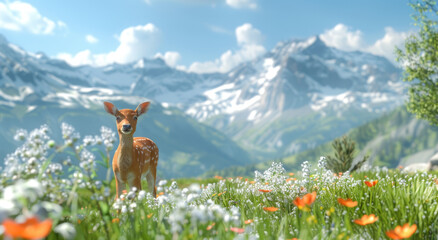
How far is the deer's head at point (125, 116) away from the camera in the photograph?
8172mm

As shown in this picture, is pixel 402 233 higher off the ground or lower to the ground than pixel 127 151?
lower

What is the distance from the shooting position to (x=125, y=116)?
8469 mm

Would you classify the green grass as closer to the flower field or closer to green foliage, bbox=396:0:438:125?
the flower field

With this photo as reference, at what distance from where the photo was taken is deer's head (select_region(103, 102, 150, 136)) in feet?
26.8

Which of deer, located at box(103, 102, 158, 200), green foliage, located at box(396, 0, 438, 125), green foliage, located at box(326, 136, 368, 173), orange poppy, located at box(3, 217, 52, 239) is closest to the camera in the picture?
orange poppy, located at box(3, 217, 52, 239)

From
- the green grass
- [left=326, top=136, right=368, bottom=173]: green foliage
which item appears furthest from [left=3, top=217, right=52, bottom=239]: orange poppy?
[left=326, top=136, right=368, bottom=173]: green foliage

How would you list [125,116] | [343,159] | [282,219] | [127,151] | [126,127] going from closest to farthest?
[282,219]
[126,127]
[125,116]
[127,151]
[343,159]

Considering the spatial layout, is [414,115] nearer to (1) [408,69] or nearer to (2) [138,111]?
(1) [408,69]

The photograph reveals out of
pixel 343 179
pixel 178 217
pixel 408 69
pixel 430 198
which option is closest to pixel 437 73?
pixel 408 69

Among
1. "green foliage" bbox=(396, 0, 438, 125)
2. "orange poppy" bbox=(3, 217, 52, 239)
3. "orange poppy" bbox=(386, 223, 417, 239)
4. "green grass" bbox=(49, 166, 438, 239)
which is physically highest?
"green foliage" bbox=(396, 0, 438, 125)

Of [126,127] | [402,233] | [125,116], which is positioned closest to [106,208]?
[402,233]

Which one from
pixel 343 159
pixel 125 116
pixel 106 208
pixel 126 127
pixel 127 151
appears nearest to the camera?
pixel 106 208

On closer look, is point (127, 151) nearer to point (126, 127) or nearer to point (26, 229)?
point (126, 127)

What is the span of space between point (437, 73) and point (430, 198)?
2824 cm
